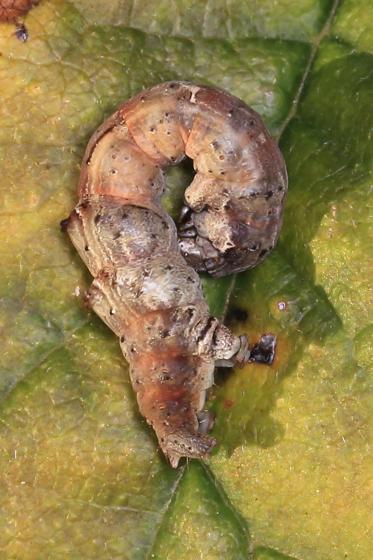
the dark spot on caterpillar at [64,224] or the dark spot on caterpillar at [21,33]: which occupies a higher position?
the dark spot on caterpillar at [21,33]

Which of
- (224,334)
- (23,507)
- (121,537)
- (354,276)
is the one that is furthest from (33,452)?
(354,276)

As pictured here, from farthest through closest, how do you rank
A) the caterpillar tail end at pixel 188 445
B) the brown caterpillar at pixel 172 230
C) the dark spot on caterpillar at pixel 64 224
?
the dark spot on caterpillar at pixel 64 224 < the brown caterpillar at pixel 172 230 < the caterpillar tail end at pixel 188 445

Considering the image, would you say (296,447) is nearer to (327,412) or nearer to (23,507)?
(327,412)

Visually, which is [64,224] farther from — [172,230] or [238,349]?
[238,349]

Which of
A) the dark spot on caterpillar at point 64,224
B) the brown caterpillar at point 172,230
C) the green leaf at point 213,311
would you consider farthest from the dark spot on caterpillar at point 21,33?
the dark spot on caterpillar at point 64,224

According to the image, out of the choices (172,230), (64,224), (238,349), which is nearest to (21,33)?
(64,224)

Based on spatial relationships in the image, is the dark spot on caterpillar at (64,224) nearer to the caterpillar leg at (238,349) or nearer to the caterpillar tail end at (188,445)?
the caterpillar leg at (238,349)
